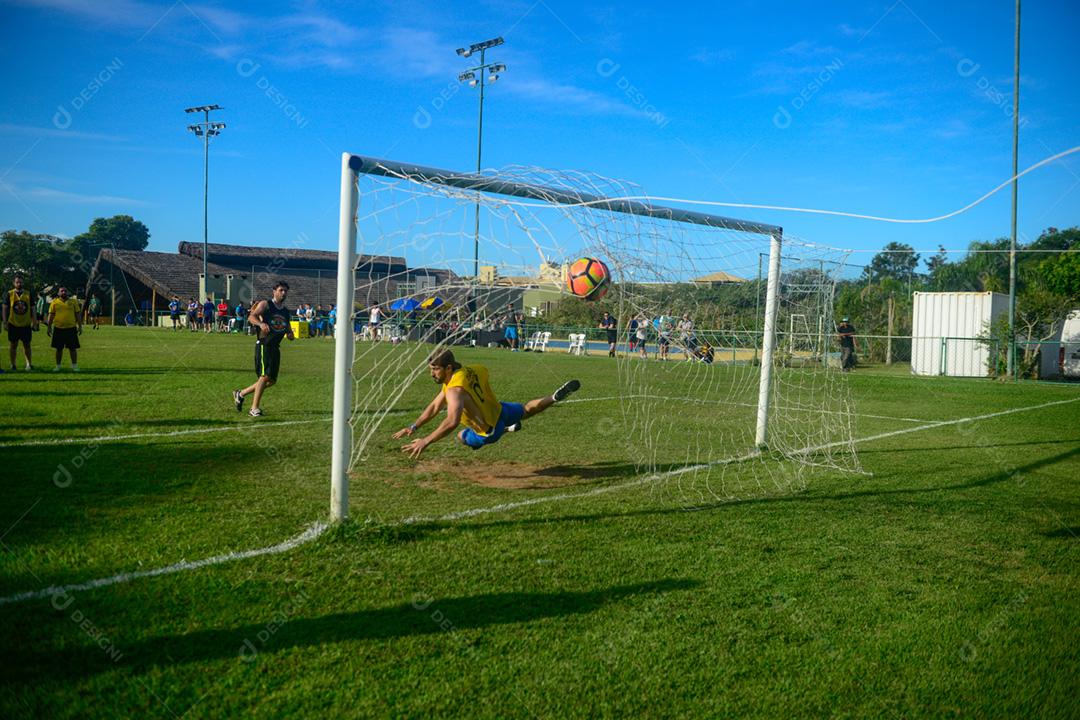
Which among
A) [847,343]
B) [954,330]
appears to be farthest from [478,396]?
[954,330]

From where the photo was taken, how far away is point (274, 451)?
8.38 metres

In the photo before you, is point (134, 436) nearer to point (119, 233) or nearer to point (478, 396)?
point (478, 396)

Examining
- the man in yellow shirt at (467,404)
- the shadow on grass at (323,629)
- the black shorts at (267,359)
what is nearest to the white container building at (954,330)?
the man in yellow shirt at (467,404)

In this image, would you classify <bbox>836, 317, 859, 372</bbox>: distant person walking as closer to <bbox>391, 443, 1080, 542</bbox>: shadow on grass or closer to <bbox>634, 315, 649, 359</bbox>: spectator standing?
<bbox>391, 443, 1080, 542</bbox>: shadow on grass

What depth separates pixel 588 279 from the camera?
22.8ft

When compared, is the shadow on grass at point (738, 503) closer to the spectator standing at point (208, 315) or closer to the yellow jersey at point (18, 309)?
the yellow jersey at point (18, 309)

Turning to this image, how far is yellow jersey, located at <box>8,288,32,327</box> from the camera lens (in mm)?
14305

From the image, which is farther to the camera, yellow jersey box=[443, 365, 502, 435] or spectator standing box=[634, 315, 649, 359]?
spectator standing box=[634, 315, 649, 359]

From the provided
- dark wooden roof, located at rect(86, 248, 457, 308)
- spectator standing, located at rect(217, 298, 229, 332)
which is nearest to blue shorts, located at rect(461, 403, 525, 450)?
spectator standing, located at rect(217, 298, 229, 332)

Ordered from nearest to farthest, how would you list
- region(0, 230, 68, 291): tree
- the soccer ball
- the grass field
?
the grass field
the soccer ball
region(0, 230, 68, 291): tree

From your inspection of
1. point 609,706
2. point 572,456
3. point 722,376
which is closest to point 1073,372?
point 722,376

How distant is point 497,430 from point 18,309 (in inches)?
474

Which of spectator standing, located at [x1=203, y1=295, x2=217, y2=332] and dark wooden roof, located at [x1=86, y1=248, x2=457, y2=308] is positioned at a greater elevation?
dark wooden roof, located at [x1=86, y1=248, x2=457, y2=308]

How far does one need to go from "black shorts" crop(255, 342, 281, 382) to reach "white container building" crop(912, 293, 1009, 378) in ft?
69.3
